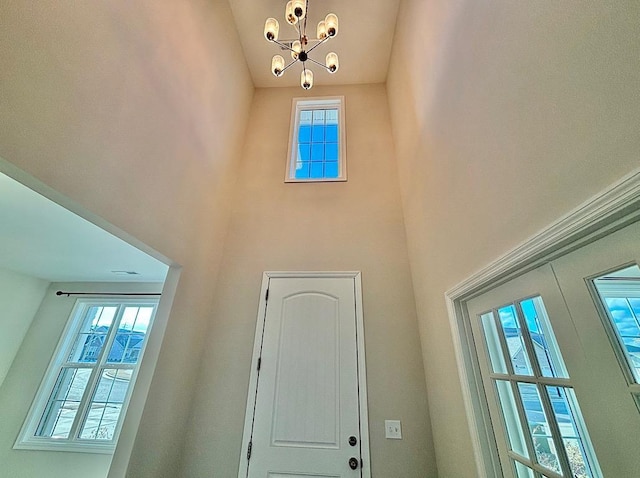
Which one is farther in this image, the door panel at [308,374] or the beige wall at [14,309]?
the beige wall at [14,309]

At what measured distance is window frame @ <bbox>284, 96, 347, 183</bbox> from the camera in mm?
3262

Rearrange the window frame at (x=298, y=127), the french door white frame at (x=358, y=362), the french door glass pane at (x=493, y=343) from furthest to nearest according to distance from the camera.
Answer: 1. the window frame at (x=298, y=127)
2. the french door white frame at (x=358, y=362)
3. the french door glass pane at (x=493, y=343)

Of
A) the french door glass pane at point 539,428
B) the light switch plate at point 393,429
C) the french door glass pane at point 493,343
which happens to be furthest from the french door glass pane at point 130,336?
the french door glass pane at point 539,428

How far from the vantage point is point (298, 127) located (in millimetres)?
3861

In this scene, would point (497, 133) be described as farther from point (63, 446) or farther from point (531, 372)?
point (63, 446)

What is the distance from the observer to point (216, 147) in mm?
2816

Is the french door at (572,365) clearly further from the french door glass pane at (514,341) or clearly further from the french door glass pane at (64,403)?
the french door glass pane at (64,403)

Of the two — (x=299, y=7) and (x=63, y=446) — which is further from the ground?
(x=299, y=7)

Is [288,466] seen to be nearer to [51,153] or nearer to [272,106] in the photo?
[51,153]

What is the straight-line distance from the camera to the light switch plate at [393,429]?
202 centimetres

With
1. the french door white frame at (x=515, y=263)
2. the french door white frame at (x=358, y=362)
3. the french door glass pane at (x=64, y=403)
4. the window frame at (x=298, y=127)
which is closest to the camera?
the french door white frame at (x=515, y=263)

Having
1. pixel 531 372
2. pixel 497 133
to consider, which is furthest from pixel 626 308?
pixel 497 133

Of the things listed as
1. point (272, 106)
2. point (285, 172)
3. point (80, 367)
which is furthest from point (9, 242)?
point (272, 106)

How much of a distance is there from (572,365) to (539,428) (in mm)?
393
